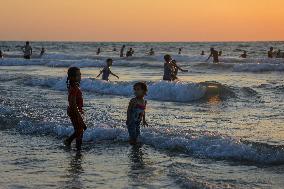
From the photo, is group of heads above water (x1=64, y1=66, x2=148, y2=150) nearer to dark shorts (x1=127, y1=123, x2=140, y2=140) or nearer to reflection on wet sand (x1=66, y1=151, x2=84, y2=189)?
dark shorts (x1=127, y1=123, x2=140, y2=140)

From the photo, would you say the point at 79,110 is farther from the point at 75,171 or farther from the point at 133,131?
the point at 75,171

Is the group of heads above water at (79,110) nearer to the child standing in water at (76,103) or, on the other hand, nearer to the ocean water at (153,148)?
the child standing in water at (76,103)

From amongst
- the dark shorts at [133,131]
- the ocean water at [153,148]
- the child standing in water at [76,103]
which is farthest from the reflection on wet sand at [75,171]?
the dark shorts at [133,131]

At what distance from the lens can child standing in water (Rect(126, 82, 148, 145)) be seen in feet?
30.4

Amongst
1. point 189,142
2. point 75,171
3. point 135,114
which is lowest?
point 75,171

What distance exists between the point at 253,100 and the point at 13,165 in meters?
11.0

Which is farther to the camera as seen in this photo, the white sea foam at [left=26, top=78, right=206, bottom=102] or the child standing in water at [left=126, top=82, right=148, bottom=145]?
the white sea foam at [left=26, top=78, right=206, bottom=102]

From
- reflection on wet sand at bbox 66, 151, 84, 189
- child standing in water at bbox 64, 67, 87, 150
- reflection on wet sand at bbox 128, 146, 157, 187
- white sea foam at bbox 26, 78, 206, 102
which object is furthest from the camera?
white sea foam at bbox 26, 78, 206, 102

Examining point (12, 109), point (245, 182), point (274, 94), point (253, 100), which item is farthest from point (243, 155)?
point (274, 94)

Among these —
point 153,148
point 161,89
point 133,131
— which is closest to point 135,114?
point 133,131

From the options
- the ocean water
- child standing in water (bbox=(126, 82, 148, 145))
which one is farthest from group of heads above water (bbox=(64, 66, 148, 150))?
the ocean water

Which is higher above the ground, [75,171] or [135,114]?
[135,114]

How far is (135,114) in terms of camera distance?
9.34 meters

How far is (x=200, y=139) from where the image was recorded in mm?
8984
